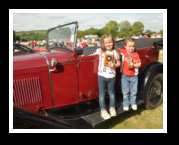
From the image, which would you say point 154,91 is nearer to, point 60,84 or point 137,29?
point 137,29

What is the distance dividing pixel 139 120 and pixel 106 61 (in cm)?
109

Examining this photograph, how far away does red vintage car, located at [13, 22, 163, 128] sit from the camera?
4574mm

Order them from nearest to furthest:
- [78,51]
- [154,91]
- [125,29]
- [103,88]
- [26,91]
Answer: [26,91]
[78,51]
[103,88]
[125,29]
[154,91]

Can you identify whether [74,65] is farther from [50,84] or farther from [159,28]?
[159,28]

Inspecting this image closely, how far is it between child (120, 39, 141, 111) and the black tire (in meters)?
0.30

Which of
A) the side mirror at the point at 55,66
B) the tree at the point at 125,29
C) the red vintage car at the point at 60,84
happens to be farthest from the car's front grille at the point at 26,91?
the tree at the point at 125,29

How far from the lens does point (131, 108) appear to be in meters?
5.25

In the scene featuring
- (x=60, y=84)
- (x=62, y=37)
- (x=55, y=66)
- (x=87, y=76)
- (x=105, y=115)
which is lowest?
(x=105, y=115)

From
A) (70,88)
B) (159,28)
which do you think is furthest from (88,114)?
(159,28)

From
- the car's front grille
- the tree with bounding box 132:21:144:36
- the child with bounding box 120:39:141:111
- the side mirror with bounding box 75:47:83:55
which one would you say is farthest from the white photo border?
the side mirror with bounding box 75:47:83:55

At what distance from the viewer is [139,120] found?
5262mm

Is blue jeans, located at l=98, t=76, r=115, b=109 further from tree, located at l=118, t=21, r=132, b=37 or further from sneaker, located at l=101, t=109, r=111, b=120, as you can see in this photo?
tree, located at l=118, t=21, r=132, b=37

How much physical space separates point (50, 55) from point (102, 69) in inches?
30.0

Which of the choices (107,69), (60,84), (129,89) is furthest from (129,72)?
(60,84)
